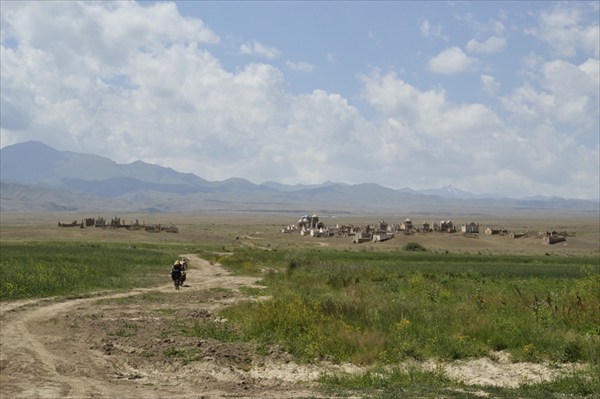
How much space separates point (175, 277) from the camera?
35.9 meters

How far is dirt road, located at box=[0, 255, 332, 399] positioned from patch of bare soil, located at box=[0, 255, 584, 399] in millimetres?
26

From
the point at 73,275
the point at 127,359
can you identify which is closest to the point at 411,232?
the point at 73,275

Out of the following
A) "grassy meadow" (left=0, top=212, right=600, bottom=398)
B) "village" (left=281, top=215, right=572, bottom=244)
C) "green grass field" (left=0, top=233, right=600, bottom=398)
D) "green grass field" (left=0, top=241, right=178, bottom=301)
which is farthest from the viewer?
"village" (left=281, top=215, right=572, bottom=244)

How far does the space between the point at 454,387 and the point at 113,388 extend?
807 cm

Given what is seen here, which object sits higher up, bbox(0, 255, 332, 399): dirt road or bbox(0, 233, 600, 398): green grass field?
bbox(0, 233, 600, 398): green grass field

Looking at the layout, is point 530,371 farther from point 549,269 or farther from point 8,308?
point 549,269

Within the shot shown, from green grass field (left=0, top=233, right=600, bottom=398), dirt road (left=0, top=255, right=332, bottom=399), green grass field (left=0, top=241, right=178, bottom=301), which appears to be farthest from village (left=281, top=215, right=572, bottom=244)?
dirt road (left=0, top=255, right=332, bottom=399)

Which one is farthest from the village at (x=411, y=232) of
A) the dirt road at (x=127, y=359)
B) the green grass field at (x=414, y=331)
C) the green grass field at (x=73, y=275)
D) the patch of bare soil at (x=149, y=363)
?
the patch of bare soil at (x=149, y=363)

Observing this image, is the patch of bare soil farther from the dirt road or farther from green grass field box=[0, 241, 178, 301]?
green grass field box=[0, 241, 178, 301]

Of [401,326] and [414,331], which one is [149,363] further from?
[414,331]

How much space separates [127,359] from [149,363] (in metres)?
0.83

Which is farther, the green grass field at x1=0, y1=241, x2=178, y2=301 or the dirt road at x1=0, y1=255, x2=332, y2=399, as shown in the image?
the green grass field at x1=0, y1=241, x2=178, y2=301

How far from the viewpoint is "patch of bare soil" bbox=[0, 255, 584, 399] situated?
13.9 metres

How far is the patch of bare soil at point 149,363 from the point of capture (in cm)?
1391
